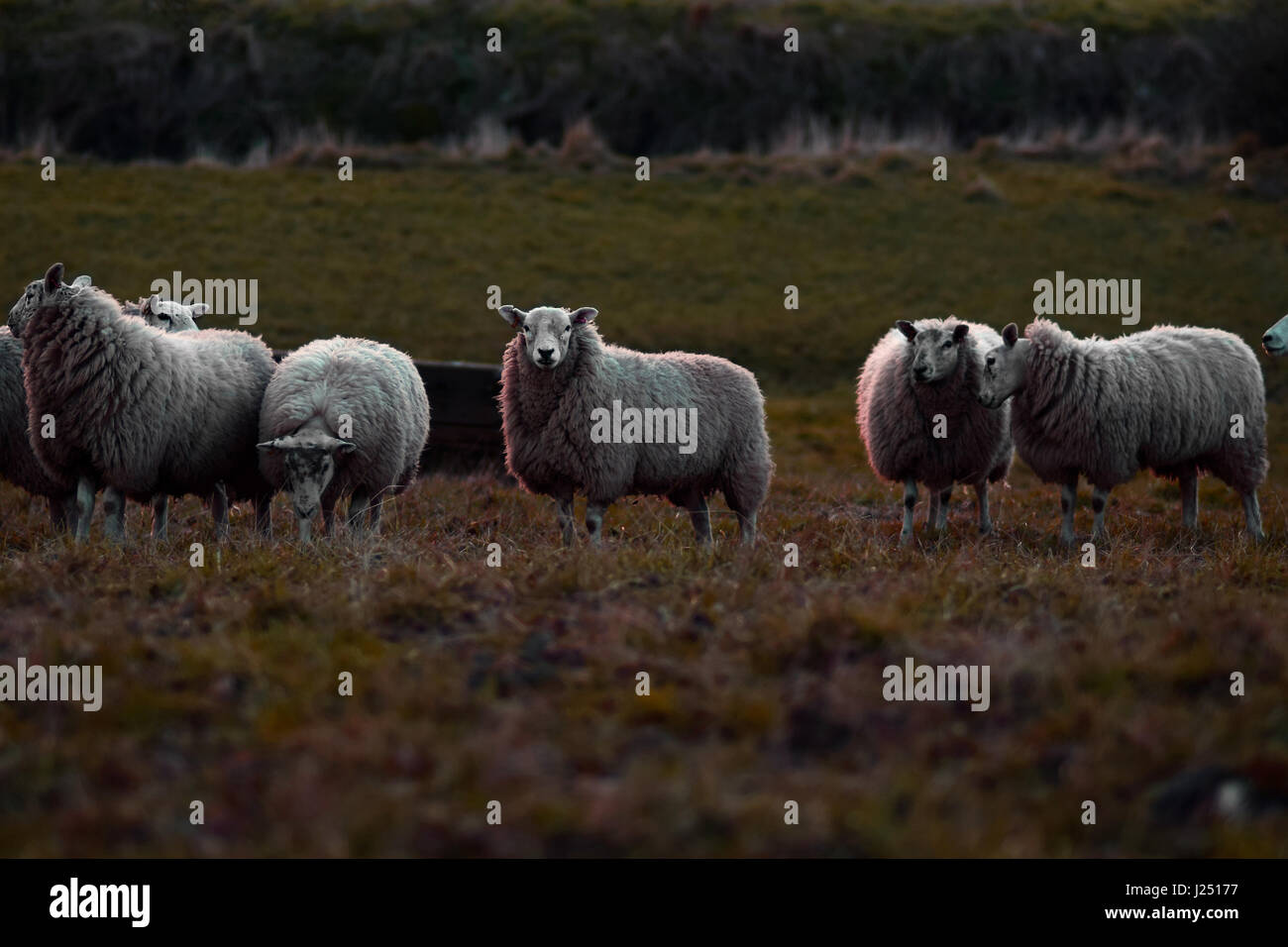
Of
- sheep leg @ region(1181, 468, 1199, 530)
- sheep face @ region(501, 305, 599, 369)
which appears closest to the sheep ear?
sheep face @ region(501, 305, 599, 369)

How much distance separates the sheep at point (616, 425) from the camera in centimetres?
855

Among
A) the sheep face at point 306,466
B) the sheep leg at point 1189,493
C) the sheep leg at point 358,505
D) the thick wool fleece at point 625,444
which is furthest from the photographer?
the sheep leg at point 1189,493

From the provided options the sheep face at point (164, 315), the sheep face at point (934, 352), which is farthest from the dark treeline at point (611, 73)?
the sheep face at point (934, 352)

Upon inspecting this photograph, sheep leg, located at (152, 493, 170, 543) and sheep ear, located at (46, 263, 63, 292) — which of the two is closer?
sheep ear, located at (46, 263, 63, 292)

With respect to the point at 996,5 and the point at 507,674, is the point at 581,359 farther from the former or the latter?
the point at 996,5

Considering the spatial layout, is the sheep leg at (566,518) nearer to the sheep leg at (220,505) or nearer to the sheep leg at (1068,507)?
the sheep leg at (220,505)

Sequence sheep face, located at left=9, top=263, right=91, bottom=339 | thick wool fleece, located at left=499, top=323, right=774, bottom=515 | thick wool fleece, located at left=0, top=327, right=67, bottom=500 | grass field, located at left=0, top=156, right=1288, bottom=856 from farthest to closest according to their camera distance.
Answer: thick wool fleece, located at left=0, top=327, right=67, bottom=500
thick wool fleece, located at left=499, top=323, right=774, bottom=515
sheep face, located at left=9, top=263, right=91, bottom=339
grass field, located at left=0, top=156, right=1288, bottom=856

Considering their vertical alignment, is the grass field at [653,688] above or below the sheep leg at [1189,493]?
above

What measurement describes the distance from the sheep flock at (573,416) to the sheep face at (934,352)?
0.06 ft

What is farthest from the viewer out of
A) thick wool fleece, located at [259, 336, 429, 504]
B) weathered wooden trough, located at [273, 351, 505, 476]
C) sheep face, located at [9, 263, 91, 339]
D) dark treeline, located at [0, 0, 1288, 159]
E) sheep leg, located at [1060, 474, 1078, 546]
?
dark treeline, located at [0, 0, 1288, 159]

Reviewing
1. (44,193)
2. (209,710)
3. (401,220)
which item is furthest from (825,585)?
(44,193)

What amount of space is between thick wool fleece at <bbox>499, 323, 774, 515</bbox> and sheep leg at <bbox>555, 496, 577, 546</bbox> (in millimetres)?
52

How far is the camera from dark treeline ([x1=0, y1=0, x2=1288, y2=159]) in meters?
25.8

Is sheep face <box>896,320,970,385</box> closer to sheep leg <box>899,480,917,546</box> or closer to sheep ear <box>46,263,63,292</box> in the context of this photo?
sheep leg <box>899,480,917,546</box>
